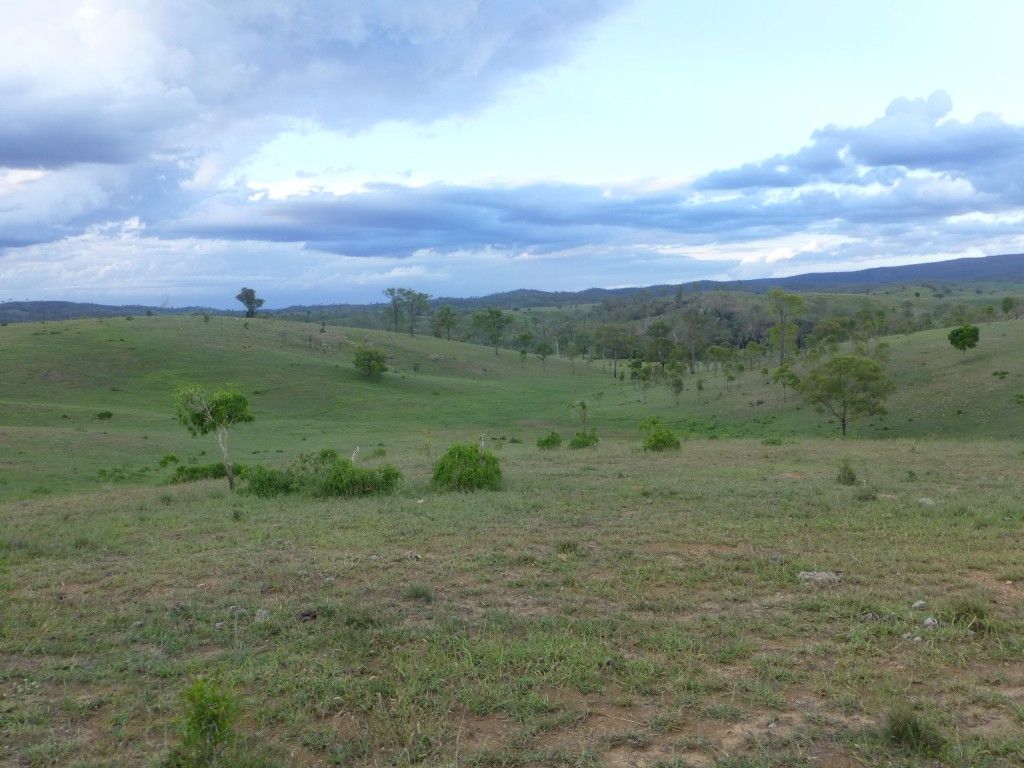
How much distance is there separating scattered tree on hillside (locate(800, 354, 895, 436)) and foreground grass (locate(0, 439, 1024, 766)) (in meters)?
31.6

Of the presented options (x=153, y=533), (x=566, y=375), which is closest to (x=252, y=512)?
(x=153, y=533)

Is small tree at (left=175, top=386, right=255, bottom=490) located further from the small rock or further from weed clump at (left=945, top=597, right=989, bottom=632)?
weed clump at (left=945, top=597, right=989, bottom=632)

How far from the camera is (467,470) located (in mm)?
18734

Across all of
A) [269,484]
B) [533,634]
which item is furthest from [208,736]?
[269,484]

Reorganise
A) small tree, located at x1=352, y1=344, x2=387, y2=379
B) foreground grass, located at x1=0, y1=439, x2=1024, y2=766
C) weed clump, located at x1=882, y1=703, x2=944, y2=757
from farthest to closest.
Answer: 1. small tree, located at x1=352, y1=344, x2=387, y2=379
2. foreground grass, located at x1=0, y1=439, x2=1024, y2=766
3. weed clump, located at x1=882, y1=703, x2=944, y2=757

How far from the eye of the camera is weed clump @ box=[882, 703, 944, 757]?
5.43 metres

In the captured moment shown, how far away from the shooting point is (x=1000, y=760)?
5.31 metres

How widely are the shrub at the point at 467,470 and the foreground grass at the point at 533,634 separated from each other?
371cm

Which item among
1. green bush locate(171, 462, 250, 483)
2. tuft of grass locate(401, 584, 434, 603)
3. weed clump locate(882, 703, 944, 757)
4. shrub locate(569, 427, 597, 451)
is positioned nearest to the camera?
weed clump locate(882, 703, 944, 757)

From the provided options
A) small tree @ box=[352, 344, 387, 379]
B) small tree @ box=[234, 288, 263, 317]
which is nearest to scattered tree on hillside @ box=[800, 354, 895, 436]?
small tree @ box=[352, 344, 387, 379]

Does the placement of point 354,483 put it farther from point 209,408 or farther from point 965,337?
point 965,337

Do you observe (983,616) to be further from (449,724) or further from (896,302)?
(896,302)

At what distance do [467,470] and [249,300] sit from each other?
11126cm

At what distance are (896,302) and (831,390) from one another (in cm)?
13488
